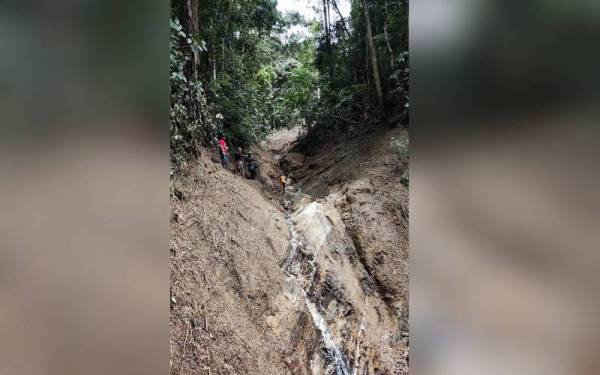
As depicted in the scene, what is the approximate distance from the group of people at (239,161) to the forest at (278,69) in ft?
0.36

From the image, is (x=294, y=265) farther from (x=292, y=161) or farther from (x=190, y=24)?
(x=190, y=24)

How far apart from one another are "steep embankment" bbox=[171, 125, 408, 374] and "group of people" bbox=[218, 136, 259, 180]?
11 centimetres

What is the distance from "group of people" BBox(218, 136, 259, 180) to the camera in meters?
3.31

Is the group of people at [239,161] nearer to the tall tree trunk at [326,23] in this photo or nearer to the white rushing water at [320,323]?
the white rushing water at [320,323]

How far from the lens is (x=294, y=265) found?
3.44 meters

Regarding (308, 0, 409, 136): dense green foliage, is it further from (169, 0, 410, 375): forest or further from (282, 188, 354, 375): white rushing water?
(282, 188, 354, 375): white rushing water

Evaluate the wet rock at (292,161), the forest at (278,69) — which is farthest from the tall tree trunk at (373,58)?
the wet rock at (292,161)

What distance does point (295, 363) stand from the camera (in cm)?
301

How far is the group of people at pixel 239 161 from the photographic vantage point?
3312 millimetres

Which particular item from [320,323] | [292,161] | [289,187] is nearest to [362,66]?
[292,161]
